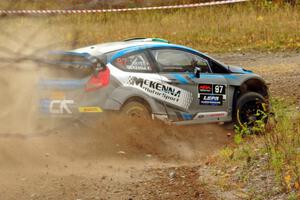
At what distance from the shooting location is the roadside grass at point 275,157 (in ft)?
26.6

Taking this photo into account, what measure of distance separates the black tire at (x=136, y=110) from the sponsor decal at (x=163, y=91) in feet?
0.79

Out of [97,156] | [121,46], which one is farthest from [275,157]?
[121,46]

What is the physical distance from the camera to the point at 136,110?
1118cm

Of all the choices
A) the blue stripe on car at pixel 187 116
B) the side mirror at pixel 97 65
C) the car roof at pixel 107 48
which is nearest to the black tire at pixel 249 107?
the blue stripe on car at pixel 187 116

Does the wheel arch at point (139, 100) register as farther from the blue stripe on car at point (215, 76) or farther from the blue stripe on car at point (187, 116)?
the blue stripe on car at point (215, 76)

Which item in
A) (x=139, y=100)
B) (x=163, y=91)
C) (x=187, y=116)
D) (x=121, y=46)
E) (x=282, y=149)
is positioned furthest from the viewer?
(x=187, y=116)

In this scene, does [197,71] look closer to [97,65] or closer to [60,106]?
[97,65]

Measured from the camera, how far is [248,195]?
8164 millimetres

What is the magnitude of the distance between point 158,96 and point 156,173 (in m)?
2.05

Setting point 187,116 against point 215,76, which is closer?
point 187,116

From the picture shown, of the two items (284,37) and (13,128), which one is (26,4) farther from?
(13,128)

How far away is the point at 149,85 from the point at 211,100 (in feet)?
4.20

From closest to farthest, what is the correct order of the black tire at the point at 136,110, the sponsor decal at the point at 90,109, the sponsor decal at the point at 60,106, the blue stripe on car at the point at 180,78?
the sponsor decal at the point at 60,106
the sponsor decal at the point at 90,109
the black tire at the point at 136,110
the blue stripe on car at the point at 180,78

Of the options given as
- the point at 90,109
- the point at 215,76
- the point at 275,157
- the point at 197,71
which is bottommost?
the point at 275,157
